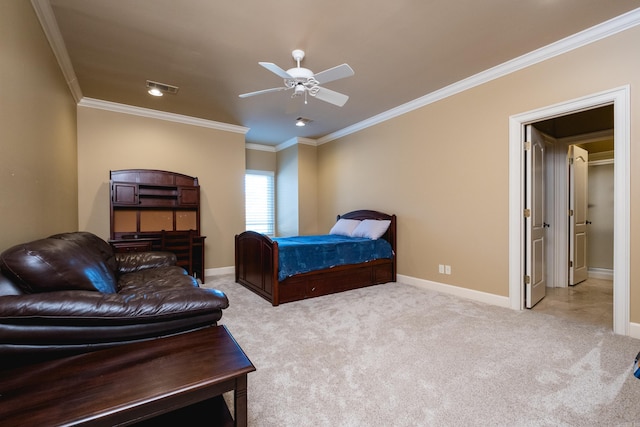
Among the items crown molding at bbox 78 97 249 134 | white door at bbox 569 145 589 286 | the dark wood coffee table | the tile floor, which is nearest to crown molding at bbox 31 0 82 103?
crown molding at bbox 78 97 249 134

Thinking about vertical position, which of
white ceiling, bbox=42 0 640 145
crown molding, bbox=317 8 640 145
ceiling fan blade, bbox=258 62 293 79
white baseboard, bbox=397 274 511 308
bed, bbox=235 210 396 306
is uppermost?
white ceiling, bbox=42 0 640 145

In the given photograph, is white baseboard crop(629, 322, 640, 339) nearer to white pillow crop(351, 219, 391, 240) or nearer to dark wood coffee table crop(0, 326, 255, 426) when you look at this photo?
white pillow crop(351, 219, 391, 240)

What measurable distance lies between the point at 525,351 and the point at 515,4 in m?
2.70

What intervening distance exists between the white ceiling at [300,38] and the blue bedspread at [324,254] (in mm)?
2022

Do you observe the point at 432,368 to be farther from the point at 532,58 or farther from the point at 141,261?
the point at 532,58

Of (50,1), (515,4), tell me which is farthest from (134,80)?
(515,4)

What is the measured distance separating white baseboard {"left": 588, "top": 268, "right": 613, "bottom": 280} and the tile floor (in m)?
0.52

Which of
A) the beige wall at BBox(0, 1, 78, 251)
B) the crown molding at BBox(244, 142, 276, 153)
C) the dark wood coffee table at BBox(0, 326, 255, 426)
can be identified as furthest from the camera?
the crown molding at BBox(244, 142, 276, 153)

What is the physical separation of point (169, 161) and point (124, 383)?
14.0 feet

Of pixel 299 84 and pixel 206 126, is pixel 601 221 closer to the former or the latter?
pixel 299 84

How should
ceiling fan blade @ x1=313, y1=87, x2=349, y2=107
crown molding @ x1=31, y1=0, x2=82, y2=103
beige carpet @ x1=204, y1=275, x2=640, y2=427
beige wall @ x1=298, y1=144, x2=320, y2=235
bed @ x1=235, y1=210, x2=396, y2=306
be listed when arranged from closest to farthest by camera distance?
beige carpet @ x1=204, y1=275, x2=640, y2=427, crown molding @ x1=31, y1=0, x2=82, y2=103, ceiling fan blade @ x1=313, y1=87, x2=349, y2=107, bed @ x1=235, y1=210, x2=396, y2=306, beige wall @ x1=298, y1=144, x2=320, y2=235

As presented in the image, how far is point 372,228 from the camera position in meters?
4.41

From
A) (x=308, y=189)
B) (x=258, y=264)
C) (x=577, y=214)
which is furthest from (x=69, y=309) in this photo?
(x=577, y=214)

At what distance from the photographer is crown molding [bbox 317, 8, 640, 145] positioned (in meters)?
2.38
